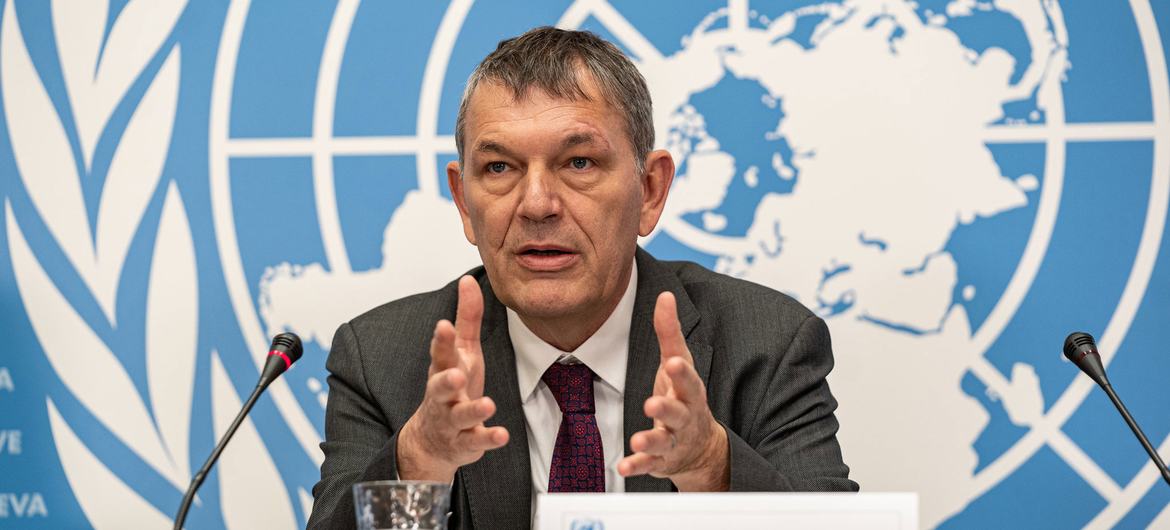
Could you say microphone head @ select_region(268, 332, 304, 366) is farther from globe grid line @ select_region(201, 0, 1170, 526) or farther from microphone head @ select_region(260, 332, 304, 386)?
globe grid line @ select_region(201, 0, 1170, 526)


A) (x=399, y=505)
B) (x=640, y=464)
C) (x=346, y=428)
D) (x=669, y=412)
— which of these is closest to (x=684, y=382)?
(x=669, y=412)

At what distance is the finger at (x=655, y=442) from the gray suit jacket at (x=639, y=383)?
617mm

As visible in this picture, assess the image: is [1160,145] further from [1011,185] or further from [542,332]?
[542,332]

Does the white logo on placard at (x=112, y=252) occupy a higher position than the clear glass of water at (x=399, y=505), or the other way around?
the white logo on placard at (x=112, y=252)

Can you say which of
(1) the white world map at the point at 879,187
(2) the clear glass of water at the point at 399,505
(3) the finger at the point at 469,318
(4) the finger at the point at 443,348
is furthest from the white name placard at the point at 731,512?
(1) the white world map at the point at 879,187

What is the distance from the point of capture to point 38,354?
146 inches

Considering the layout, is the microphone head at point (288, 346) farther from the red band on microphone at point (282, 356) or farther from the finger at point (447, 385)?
the finger at point (447, 385)

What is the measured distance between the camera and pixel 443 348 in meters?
1.98

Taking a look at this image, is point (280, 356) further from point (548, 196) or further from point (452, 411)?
point (452, 411)

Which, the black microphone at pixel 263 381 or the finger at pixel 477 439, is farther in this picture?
the black microphone at pixel 263 381

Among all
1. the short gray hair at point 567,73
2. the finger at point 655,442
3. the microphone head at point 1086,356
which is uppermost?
the short gray hair at point 567,73

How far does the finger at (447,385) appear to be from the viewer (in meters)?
1.93

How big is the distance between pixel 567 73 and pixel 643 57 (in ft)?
2.68

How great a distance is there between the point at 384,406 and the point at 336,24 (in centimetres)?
146
